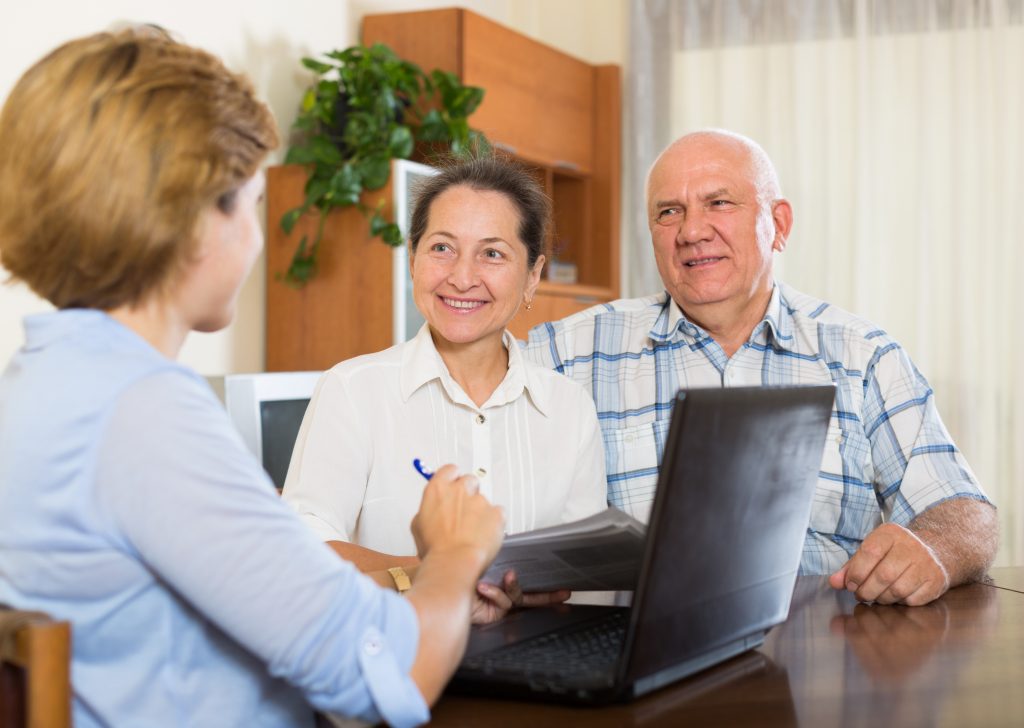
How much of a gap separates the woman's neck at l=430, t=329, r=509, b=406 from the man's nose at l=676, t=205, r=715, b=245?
53 cm

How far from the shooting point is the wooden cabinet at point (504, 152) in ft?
11.9

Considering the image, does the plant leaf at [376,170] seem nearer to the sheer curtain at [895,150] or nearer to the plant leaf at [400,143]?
the plant leaf at [400,143]

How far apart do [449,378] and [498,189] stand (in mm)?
338

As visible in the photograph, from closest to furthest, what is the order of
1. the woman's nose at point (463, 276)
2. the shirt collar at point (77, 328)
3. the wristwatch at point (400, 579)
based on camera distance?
the shirt collar at point (77, 328) → the wristwatch at point (400, 579) → the woman's nose at point (463, 276)

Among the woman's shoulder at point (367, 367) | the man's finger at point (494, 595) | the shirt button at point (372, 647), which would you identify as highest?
the woman's shoulder at point (367, 367)

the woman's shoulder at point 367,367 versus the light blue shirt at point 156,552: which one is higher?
the woman's shoulder at point 367,367

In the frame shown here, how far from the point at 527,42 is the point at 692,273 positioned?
265 cm

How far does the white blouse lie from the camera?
1.67m

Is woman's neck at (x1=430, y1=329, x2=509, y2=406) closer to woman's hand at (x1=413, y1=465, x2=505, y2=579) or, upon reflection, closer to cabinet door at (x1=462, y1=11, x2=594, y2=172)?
woman's hand at (x1=413, y1=465, x2=505, y2=579)

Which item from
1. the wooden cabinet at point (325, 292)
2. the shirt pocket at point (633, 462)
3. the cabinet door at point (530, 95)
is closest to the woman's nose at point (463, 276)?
the shirt pocket at point (633, 462)

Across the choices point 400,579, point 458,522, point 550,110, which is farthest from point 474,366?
point 550,110

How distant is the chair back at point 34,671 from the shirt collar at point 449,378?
3.16ft

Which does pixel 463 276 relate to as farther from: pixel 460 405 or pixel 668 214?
pixel 668 214

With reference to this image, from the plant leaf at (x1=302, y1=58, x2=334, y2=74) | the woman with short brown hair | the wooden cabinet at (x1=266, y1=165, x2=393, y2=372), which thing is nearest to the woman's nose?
the woman with short brown hair
